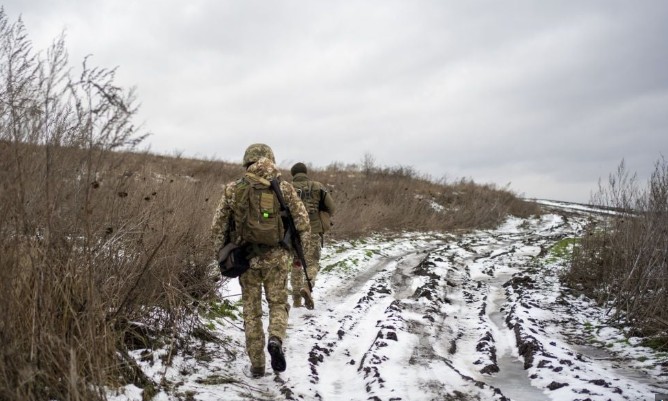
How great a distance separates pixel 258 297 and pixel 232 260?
467mm

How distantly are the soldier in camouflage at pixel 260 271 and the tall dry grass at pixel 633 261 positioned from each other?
418 cm

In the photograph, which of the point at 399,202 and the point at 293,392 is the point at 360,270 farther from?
the point at 399,202

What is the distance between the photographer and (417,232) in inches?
676

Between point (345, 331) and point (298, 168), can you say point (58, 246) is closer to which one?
point (345, 331)

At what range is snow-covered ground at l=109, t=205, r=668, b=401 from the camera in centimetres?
389

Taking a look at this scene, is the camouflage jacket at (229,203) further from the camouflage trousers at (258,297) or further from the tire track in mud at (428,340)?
the tire track in mud at (428,340)

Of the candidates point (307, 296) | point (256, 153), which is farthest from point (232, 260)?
point (307, 296)

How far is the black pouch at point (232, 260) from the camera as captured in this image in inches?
164

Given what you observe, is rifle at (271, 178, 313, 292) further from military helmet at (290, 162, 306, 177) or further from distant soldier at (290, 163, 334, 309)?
military helmet at (290, 162, 306, 177)

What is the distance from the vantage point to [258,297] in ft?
14.4

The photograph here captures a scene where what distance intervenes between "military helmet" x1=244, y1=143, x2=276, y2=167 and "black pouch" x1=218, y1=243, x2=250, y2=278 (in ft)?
2.59

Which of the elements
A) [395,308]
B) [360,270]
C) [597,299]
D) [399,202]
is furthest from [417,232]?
[395,308]

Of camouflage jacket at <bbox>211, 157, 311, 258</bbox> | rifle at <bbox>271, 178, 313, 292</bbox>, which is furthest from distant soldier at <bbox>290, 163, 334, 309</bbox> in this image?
camouflage jacket at <bbox>211, 157, 311, 258</bbox>

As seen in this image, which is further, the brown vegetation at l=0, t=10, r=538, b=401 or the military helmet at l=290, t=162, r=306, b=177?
the military helmet at l=290, t=162, r=306, b=177
